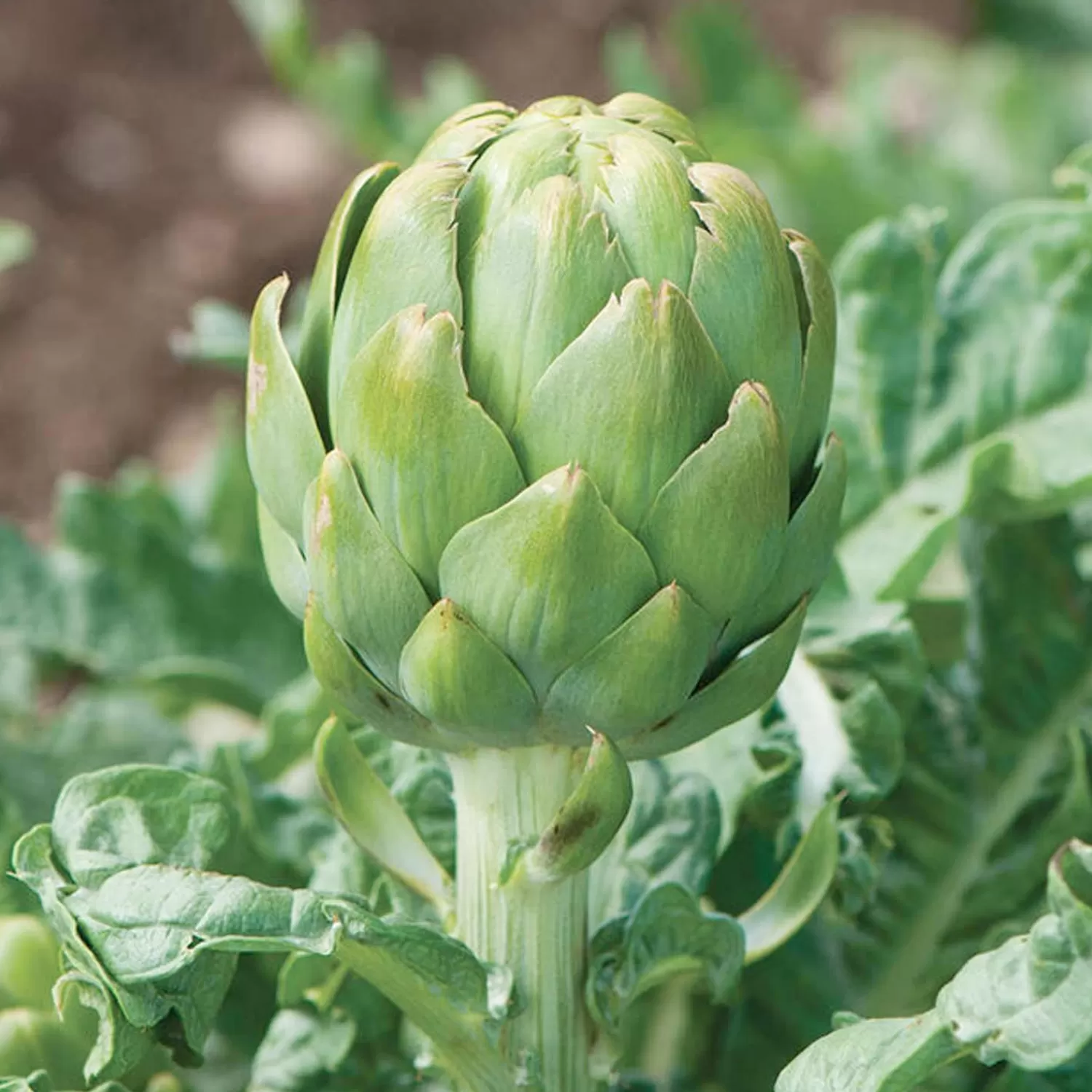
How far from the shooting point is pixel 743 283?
21.9 inches

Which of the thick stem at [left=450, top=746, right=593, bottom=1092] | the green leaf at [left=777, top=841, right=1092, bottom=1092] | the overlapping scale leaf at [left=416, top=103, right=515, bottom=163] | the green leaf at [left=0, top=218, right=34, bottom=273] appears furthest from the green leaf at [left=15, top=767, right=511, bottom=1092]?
the green leaf at [left=0, top=218, right=34, bottom=273]

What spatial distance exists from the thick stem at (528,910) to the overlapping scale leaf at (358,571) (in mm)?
68

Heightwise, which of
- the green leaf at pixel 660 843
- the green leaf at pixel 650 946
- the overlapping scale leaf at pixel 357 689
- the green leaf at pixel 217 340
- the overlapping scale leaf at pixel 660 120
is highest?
the overlapping scale leaf at pixel 660 120

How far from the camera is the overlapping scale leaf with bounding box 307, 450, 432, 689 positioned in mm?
564

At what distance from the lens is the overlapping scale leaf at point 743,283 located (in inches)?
21.7

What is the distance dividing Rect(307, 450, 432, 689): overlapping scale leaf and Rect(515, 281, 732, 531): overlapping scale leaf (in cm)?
5

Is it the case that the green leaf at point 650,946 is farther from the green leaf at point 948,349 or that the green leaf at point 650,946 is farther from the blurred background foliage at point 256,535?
the green leaf at point 948,349

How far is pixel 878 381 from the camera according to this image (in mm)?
912

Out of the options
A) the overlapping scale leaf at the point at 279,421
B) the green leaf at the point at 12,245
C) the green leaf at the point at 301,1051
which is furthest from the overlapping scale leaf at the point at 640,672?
the green leaf at the point at 12,245

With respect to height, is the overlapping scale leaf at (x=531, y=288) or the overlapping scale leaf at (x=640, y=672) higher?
the overlapping scale leaf at (x=531, y=288)

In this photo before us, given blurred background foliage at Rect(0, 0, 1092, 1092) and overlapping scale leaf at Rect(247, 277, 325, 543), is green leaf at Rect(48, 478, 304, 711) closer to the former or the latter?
blurred background foliage at Rect(0, 0, 1092, 1092)

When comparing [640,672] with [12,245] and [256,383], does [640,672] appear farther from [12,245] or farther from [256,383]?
[12,245]

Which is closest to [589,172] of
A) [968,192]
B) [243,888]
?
[243,888]

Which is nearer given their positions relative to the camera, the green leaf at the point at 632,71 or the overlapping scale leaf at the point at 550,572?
the overlapping scale leaf at the point at 550,572
